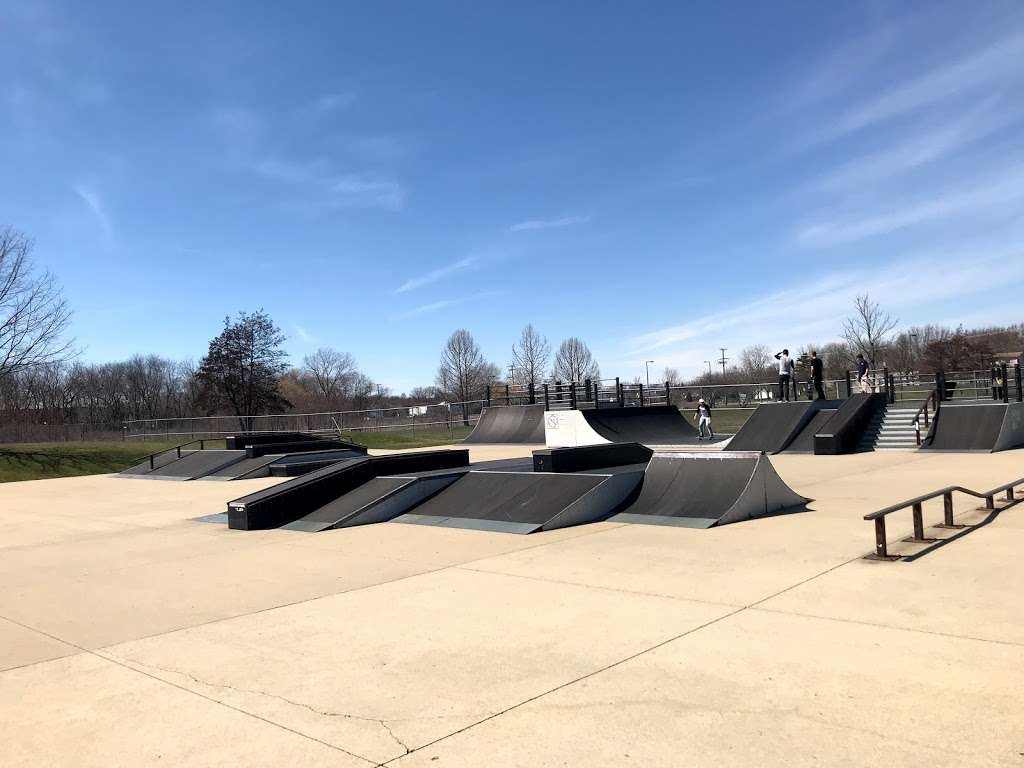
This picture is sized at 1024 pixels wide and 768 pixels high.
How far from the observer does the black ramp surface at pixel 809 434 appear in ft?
70.1

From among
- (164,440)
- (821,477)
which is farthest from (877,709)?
(164,440)

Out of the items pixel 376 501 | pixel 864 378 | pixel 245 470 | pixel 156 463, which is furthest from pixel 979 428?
pixel 156 463

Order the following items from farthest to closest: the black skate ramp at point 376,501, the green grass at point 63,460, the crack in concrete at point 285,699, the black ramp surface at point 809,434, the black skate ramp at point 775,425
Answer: the green grass at point 63,460 < the black skate ramp at point 775,425 < the black ramp surface at point 809,434 < the black skate ramp at point 376,501 < the crack in concrete at point 285,699

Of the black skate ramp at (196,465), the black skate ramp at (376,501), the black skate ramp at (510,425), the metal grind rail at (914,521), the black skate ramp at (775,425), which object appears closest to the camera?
the metal grind rail at (914,521)

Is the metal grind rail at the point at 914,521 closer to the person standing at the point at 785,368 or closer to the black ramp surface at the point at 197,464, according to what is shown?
the person standing at the point at 785,368

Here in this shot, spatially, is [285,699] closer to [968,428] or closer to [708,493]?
[708,493]

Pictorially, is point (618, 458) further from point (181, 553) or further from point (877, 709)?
point (877, 709)

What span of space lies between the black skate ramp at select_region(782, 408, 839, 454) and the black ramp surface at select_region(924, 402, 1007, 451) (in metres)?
2.78

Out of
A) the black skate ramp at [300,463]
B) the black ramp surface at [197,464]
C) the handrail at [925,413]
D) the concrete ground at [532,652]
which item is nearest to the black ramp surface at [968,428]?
the handrail at [925,413]

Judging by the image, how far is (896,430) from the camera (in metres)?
→ 22.3

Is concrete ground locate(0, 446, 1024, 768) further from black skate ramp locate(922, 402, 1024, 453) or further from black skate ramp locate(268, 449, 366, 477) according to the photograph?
black skate ramp locate(922, 402, 1024, 453)

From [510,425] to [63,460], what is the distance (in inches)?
681

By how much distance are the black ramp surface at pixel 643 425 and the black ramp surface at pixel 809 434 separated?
436 cm

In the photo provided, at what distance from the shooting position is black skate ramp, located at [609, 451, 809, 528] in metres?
10.3
